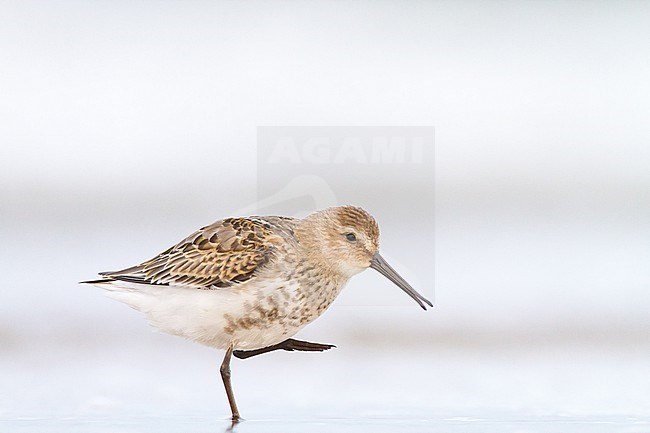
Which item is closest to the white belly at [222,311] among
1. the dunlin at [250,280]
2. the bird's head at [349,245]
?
the dunlin at [250,280]

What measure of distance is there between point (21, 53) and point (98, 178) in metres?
1.38

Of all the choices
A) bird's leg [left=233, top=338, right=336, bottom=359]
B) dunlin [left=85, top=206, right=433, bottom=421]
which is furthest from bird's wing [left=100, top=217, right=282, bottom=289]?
bird's leg [left=233, top=338, right=336, bottom=359]

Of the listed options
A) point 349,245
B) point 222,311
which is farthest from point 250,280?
point 349,245

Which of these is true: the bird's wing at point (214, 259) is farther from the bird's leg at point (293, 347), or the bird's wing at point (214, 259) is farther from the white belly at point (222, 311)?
the bird's leg at point (293, 347)


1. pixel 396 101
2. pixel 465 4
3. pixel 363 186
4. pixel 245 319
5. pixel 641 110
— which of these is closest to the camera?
pixel 245 319

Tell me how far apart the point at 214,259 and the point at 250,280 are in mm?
104

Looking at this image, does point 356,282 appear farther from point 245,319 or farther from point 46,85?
point 46,85

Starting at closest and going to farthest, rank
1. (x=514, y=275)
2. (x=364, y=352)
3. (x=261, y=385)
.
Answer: (x=261, y=385) → (x=364, y=352) → (x=514, y=275)

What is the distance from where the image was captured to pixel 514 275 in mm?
4516

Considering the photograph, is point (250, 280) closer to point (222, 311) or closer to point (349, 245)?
point (222, 311)

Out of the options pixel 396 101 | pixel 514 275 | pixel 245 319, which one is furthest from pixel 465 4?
pixel 245 319

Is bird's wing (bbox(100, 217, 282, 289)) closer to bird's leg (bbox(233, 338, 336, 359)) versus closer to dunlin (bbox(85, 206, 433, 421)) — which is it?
dunlin (bbox(85, 206, 433, 421))

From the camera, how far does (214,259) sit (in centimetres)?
215

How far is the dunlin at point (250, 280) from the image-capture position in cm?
204
